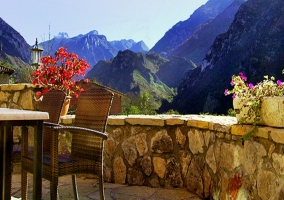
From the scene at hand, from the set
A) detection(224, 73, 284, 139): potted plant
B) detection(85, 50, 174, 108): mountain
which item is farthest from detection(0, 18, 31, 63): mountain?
detection(224, 73, 284, 139): potted plant

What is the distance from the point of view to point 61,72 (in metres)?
3.68

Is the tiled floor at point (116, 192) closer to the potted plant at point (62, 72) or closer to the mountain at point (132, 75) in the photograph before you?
the potted plant at point (62, 72)

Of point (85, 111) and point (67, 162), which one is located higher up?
point (85, 111)

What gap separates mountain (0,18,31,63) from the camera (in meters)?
32.0

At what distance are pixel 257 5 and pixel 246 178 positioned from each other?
35.4m

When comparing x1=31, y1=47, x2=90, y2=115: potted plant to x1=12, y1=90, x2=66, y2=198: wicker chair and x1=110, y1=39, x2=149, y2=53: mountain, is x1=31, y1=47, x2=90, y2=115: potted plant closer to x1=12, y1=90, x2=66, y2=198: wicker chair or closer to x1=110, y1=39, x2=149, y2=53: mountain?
x1=12, y1=90, x2=66, y2=198: wicker chair

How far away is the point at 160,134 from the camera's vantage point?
2.89 metres

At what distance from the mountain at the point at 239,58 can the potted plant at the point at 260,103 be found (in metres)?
23.2

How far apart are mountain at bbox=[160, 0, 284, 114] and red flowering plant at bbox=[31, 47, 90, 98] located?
2188 cm

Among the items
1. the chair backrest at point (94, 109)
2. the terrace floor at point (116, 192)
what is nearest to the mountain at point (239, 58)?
the terrace floor at point (116, 192)

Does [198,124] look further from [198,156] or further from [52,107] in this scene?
[52,107]

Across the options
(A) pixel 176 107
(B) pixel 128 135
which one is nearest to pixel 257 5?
(A) pixel 176 107

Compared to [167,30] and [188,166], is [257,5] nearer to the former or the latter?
[167,30]

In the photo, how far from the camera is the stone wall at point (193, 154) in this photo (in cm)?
168
